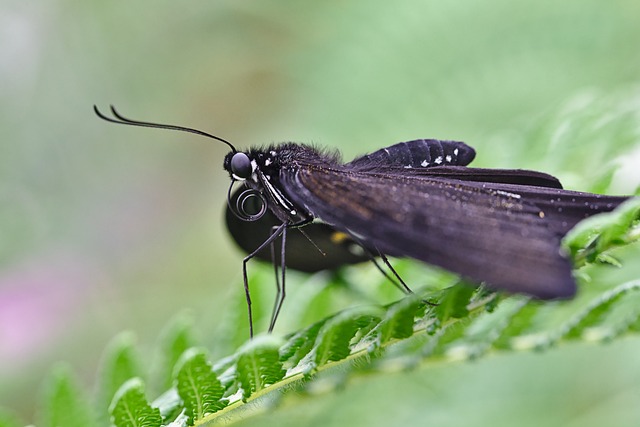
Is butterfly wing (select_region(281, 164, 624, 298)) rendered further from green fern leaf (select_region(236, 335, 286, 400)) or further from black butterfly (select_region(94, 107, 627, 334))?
green fern leaf (select_region(236, 335, 286, 400))

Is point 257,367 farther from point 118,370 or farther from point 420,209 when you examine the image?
point 118,370

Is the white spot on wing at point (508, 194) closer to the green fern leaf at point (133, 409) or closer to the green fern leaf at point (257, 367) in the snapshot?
the green fern leaf at point (257, 367)

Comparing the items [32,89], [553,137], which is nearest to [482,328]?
[553,137]

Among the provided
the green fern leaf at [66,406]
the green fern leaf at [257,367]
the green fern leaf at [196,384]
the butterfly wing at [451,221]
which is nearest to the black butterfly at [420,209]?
the butterfly wing at [451,221]

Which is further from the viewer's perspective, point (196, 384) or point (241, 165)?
point (241, 165)

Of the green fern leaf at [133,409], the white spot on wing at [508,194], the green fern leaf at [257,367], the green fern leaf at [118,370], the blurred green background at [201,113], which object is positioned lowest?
the green fern leaf at [257,367]

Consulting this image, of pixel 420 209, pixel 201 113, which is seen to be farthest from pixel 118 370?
pixel 201 113

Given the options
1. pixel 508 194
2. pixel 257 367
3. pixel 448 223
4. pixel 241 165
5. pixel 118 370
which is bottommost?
pixel 257 367

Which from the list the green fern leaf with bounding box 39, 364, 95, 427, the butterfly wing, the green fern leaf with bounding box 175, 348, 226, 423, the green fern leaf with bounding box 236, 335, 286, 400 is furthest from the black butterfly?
the green fern leaf with bounding box 39, 364, 95, 427
